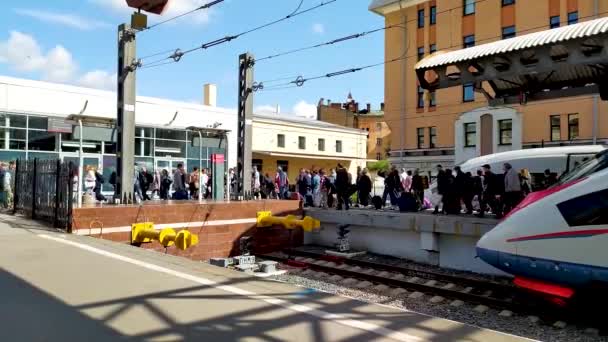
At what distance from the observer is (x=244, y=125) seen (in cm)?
1825

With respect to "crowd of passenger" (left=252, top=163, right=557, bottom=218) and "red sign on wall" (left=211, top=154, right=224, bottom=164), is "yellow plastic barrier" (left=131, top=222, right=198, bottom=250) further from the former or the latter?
"crowd of passenger" (left=252, top=163, right=557, bottom=218)

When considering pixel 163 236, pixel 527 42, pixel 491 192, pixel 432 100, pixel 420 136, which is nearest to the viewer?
pixel 527 42

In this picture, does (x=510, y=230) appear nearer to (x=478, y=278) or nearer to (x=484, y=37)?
(x=478, y=278)

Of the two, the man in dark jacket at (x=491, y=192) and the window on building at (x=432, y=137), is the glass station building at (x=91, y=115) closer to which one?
the man in dark jacket at (x=491, y=192)

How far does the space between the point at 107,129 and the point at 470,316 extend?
10.2 meters

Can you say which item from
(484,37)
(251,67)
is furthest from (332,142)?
(251,67)

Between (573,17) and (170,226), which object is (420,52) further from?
(170,226)

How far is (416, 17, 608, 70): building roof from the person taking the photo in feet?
28.1

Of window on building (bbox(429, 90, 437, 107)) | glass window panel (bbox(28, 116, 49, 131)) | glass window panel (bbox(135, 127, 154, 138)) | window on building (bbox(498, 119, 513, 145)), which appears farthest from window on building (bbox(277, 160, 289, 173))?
glass window panel (bbox(28, 116, 49, 131))

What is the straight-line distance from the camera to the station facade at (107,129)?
60.1 feet

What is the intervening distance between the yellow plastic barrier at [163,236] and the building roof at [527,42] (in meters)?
6.73

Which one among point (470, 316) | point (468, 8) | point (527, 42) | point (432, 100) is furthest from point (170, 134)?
point (527, 42)

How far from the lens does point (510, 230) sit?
9.30 m

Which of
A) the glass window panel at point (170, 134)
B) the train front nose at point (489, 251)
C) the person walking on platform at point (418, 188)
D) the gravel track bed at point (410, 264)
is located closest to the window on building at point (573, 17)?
the person walking on platform at point (418, 188)
